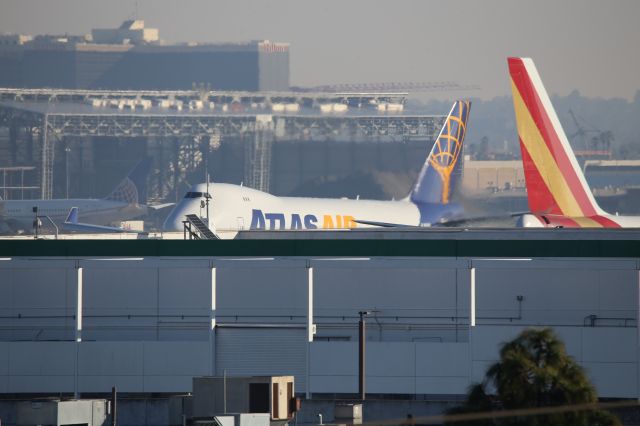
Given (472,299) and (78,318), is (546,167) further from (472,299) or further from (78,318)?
(78,318)

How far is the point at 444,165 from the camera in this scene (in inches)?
4665

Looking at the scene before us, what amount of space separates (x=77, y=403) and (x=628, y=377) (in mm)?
14875

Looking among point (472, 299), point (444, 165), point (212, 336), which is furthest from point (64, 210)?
point (472, 299)

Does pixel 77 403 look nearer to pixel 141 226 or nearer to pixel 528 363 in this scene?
pixel 528 363

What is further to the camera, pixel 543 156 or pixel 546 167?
pixel 543 156

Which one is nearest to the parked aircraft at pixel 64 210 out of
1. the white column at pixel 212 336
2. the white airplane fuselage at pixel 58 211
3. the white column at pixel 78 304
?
the white airplane fuselage at pixel 58 211

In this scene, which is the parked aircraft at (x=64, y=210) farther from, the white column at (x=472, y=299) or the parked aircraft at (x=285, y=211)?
the white column at (x=472, y=299)

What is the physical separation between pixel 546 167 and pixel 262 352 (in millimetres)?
11323

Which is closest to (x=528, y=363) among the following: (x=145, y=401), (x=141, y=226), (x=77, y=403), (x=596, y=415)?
(x=596, y=415)

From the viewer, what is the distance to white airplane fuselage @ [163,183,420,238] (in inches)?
3329

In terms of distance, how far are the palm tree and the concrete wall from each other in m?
12.8

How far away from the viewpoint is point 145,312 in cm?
4572

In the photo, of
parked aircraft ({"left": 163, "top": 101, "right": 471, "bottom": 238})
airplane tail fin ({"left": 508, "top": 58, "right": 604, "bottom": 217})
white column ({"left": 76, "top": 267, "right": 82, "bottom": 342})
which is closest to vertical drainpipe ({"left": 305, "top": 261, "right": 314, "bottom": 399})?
white column ({"left": 76, "top": 267, "right": 82, "bottom": 342})

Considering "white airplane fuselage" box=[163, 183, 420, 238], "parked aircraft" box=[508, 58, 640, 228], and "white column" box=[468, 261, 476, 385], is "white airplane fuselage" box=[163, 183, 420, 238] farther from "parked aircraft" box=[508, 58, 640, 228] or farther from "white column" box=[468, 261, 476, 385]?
"white column" box=[468, 261, 476, 385]
